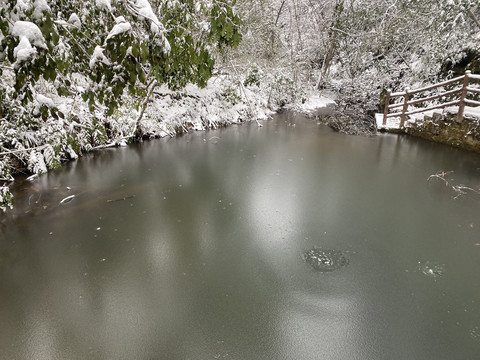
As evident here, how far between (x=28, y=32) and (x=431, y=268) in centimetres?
493

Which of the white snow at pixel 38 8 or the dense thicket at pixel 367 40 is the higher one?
the dense thicket at pixel 367 40

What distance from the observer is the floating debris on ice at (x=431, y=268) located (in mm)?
3844

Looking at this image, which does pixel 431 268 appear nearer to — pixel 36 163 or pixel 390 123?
pixel 36 163

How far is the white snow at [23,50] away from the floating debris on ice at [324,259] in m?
3.76

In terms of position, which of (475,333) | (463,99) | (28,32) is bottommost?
(475,333)

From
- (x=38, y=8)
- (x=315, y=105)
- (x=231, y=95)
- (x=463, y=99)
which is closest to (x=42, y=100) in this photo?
(x=38, y=8)

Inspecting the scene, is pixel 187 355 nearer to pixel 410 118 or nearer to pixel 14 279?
pixel 14 279

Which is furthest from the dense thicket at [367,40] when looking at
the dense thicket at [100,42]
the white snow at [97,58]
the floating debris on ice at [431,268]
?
the white snow at [97,58]

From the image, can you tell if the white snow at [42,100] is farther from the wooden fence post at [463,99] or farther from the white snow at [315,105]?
the white snow at [315,105]

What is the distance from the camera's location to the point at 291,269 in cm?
→ 397

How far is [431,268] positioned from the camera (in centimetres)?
394

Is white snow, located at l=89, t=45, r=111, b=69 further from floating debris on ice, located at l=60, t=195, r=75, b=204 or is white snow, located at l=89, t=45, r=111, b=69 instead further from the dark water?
floating debris on ice, located at l=60, t=195, r=75, b=204

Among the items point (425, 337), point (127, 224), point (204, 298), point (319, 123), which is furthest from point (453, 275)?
point (319, 123)

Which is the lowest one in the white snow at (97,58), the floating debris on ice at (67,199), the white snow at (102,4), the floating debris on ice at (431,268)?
the floating debris on ice at (431,268)
